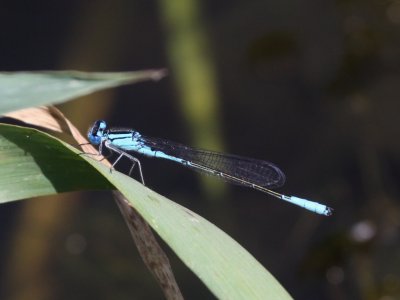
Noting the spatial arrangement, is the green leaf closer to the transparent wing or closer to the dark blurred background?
the transparent wing

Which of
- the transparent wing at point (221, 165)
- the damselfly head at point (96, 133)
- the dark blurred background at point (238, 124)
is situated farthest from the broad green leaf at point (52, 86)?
the dark blurred background at point (238, 124)

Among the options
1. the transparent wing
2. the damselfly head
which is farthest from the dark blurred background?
the damselfly head

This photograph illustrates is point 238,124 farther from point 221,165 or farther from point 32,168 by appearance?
point 32,168

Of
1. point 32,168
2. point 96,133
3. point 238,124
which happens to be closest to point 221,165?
point 96,133

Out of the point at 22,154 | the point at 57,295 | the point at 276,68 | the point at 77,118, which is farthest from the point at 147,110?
the point at 22,154

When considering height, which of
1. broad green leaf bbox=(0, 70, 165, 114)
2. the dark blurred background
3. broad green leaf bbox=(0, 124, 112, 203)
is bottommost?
the dark blurred background

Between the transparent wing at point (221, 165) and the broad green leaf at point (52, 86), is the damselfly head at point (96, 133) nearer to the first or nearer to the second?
the transparent wing at point (221, 165)
